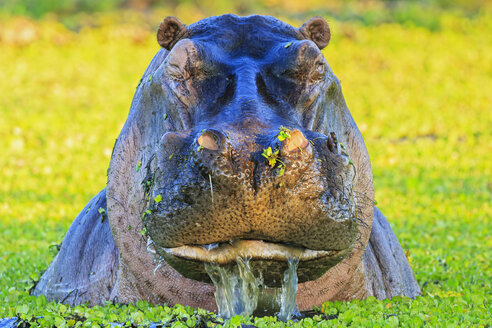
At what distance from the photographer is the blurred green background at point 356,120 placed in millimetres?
5145

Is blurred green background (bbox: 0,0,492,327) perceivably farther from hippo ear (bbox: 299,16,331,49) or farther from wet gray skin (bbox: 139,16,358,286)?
hippo ear (bbox: 299,16,331,49)

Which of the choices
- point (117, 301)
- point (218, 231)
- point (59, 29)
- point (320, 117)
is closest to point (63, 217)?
point (117, 301)

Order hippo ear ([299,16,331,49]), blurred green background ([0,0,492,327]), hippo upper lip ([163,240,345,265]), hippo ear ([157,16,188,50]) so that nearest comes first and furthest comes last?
hippo upper lip ([163,240,345,265])
hippo ear ([157,16,188,50])
hippo ear ([299,16,331,49])
blurred green background ([0,0,492,327])

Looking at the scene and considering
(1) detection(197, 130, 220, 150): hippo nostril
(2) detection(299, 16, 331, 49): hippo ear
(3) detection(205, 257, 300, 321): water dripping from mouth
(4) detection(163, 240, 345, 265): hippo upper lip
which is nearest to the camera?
(1) detection(197, 130, 220, 150): hippo nostril

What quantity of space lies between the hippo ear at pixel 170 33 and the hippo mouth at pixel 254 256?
139cm

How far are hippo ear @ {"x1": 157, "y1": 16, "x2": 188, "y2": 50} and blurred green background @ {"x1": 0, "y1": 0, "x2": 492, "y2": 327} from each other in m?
1.44

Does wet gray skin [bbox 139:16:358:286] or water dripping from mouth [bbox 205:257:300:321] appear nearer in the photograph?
wet gray skin [bbox 139:16:358:286]

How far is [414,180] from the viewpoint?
10.2 metres

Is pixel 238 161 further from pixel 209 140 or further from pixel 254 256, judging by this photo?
pixel 254 256

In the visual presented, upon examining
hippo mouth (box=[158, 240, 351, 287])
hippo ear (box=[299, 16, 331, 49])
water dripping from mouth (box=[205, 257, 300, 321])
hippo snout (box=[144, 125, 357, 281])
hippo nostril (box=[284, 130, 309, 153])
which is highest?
hippo ear (box=[299, 16, 331, 49])

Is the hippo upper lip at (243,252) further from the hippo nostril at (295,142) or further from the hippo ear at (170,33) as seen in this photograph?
the hippo ear at (170,33)

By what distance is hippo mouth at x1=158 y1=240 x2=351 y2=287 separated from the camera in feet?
11.5

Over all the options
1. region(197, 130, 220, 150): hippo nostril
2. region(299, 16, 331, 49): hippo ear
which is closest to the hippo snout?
region(197, 130, 220, 150): hippo nostril

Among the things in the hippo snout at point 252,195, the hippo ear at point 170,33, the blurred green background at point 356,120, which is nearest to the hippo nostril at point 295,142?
the hippo snout at point 252,195
